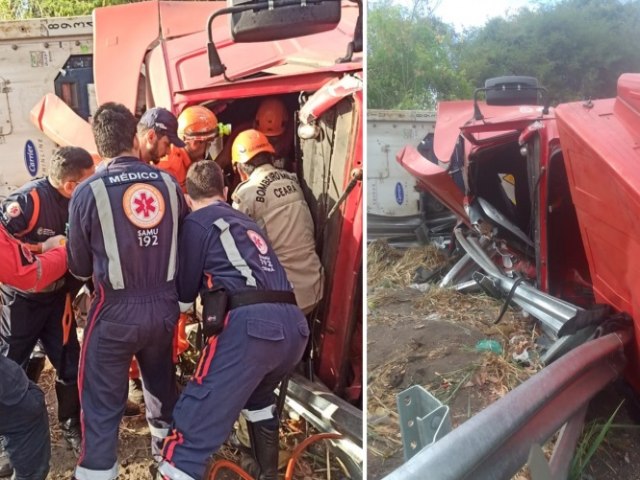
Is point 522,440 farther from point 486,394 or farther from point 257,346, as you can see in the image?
point 257,346

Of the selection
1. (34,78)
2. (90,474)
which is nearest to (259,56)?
(34,78)

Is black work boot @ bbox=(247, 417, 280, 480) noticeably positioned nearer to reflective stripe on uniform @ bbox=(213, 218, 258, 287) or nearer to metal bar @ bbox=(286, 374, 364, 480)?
metal bar @ bbox=(286, 374, 364, 480)

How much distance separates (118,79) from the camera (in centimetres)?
413

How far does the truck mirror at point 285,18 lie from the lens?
154 cm

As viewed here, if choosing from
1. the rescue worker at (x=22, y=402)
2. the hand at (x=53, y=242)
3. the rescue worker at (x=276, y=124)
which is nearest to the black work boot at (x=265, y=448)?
the rescue worker at (x=22, y=402)

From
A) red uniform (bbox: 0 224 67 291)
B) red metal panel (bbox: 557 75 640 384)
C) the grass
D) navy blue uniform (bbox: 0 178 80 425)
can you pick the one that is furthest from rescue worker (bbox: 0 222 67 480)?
red metal panel (bbox: 557 75 640 384)

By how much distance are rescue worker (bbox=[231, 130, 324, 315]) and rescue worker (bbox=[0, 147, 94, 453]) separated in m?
0.75

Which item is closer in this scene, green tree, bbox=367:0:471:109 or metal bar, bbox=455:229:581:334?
green tree, bbox=367:0:471:109

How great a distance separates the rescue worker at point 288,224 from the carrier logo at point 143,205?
646 mm

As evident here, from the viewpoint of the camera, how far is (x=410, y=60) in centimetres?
101

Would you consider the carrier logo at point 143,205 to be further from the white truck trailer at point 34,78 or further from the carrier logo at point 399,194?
the white truck trailer at point 34,78

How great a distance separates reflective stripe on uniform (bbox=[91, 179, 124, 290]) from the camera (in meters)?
2.46

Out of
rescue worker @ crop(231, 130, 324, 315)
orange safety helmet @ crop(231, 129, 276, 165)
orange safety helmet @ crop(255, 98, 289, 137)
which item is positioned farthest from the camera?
orange safety helmet @ crop(255, 98, 289, 137)

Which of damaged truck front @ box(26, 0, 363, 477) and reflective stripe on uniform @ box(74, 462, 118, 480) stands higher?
damaged truck front @ box(26, 0, 363, 477)
